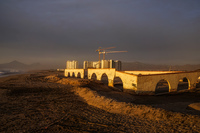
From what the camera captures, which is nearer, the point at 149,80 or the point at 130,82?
the point at 149,80

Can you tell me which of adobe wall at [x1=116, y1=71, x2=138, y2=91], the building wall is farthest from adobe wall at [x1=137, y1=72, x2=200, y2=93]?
adobe wall at [x1=116, y1=71, x2=138, y2=91]

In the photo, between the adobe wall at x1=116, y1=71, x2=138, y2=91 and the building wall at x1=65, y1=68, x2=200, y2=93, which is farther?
the adobe wall at x1=116, y1=71, x2=138, y2=91

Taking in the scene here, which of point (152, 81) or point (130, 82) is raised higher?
point (152, 81)

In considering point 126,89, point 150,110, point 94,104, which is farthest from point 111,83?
point 150,110

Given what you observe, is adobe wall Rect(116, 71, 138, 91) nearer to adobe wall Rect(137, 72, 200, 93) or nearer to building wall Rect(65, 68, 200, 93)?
building wall Rect(65, 68, 200, 93)

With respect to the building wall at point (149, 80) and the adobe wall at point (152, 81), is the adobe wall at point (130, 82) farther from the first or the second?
the adobe wall at point (152, 81)

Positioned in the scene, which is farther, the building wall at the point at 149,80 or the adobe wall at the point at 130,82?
the adobe wall at the point at 130,82

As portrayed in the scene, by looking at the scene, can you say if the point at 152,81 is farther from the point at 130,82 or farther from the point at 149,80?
the point at 130,82

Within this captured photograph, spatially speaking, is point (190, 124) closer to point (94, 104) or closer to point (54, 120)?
point (94, 104)

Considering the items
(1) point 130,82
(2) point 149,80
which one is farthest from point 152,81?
(1) point 130,82

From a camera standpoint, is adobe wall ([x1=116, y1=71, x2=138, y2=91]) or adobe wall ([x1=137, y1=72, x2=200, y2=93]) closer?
adobe wall ([x1=137, y1=72, x2=200, y2=93])

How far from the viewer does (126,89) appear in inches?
675

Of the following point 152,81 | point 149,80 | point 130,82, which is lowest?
point 130,82

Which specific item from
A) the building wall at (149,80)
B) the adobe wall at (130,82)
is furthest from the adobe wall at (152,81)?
the adobe wall at (130,82)
